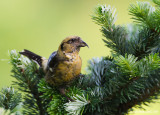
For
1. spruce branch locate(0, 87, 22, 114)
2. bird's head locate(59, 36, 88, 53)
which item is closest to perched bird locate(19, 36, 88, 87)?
bird's head locate(59, 36, 88, 53)

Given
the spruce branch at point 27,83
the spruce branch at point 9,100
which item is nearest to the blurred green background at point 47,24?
the spruce branch at point 27,83

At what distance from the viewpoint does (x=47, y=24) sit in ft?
13.7

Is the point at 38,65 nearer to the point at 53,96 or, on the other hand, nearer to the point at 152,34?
the point at 53,96

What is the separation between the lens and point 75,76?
1250mm

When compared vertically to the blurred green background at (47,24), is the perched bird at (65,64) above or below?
below

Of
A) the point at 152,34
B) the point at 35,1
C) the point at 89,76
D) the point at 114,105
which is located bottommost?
the point at 114,105

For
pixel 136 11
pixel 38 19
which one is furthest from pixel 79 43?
pixel 38 19

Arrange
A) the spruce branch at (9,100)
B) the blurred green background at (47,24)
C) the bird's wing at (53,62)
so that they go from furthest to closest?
1. the blurred green background at (47,24)
2. the bird's wing at (53,62)
3. the spruce branch at (9,100)

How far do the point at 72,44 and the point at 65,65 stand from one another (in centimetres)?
13

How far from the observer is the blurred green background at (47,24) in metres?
3.63

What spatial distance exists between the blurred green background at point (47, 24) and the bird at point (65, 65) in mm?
1946

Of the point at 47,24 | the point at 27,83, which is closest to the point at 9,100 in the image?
the point at 27,83

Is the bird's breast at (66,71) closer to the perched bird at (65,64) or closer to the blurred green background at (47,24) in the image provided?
the perched bird at (65,64)

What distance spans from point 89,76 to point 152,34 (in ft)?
1.15
